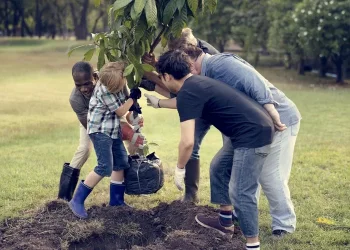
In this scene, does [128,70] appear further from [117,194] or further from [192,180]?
[192,180]

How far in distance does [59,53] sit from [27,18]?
2414cm

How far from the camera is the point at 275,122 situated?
4719mm

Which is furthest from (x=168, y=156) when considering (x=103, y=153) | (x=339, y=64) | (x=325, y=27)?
(x=339, y=64)

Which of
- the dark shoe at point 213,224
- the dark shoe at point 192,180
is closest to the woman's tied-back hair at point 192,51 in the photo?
the dark shoe at point 213,224

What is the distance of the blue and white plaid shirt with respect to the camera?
5318 mm

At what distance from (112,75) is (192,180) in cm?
164

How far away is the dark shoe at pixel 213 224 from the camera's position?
5129mm

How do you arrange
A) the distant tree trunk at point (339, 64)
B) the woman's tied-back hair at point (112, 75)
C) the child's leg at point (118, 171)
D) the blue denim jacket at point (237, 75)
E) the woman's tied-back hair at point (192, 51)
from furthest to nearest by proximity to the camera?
the distant tree trunk at point (339, 64) < the child's leg at point (118, 171) < the woman's tied-back hair at point (112, 75) < the woman's tied-back hair at point (192, 51) < the blue denim jacket at point (237, 75)

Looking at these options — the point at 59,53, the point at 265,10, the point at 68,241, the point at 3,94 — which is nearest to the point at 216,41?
the point at 265,10

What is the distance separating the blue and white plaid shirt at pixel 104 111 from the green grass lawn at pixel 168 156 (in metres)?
1.21

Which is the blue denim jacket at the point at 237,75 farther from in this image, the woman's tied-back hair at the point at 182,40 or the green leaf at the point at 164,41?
the green leaf at the point at 164,41

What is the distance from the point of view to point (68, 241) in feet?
16.2

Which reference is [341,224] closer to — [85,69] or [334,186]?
[334,186]

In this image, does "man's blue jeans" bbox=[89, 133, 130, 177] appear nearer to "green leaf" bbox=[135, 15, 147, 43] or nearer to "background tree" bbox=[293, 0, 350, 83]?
"green leaf" bbox=[135, 15, 147, 43]
